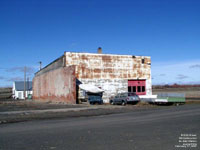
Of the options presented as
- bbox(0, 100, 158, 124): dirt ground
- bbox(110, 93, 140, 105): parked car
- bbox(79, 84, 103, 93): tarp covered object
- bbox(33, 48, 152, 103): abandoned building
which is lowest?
bbox(0, 100, 158, 124): dirt ground

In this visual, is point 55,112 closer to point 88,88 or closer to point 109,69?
point 88,88

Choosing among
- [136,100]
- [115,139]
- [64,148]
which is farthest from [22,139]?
[136,100]

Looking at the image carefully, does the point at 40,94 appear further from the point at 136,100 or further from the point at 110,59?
the point at 136,100

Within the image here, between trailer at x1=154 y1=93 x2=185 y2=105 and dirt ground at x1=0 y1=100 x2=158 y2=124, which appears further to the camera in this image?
trailer at x1=154 y1=93 x2=185 y2=105

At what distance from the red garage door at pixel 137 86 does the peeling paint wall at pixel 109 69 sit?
2.39ft

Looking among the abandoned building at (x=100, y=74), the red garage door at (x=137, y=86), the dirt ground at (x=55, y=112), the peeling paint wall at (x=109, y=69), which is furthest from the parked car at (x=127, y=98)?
the red garage door at (x=137, y=86)

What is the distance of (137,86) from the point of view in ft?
136

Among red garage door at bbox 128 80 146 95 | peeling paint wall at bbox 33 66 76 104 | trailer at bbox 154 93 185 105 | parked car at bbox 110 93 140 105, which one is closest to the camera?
trailer at bbox 154 93 185 105

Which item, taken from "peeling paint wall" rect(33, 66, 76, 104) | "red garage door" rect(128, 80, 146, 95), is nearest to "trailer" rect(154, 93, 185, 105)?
"peeling paint wall" rect(33, 66, 76, 104)

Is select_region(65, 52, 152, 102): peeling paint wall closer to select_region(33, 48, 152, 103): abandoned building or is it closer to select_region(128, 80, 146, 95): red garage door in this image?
select_region(33, 48, 152, 103): abandoned building

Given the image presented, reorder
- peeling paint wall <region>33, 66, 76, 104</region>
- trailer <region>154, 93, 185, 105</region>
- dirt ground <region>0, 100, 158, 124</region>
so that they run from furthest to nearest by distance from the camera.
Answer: peeling paint wall <region>33, 66, 76, 104</region>
trailer <region>154, 93, 185, 105</region>
dirt ground <region>0, 100, 158, 124</region>

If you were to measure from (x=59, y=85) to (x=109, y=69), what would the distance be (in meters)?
8.77

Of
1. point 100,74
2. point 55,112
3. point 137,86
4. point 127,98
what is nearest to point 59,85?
point 100,74

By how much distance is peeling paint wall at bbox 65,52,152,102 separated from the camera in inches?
1455
